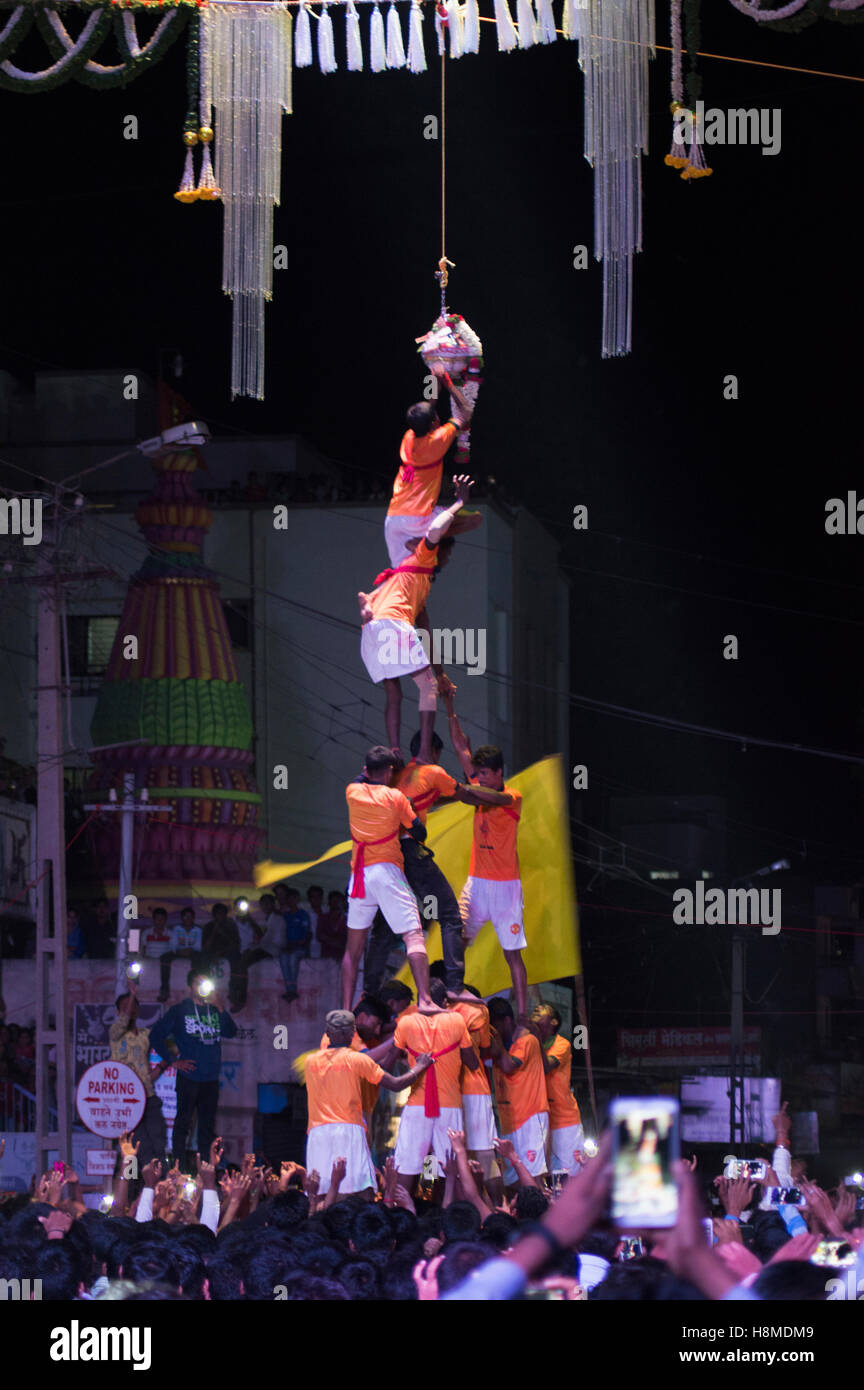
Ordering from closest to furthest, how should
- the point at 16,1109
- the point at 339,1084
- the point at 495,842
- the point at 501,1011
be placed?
the point at 339,1084 < the point at 501,1011 < the point at 495,842 < the point at 16,1109

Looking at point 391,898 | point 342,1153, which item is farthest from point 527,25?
point 342,1153

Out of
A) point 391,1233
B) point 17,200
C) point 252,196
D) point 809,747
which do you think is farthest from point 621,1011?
point 391,1233

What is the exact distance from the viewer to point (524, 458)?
17.7 m

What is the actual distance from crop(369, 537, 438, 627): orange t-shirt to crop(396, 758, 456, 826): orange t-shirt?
0.77 m

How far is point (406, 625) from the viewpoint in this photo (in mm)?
10883

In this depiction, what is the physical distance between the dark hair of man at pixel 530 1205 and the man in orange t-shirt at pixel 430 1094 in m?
2.30

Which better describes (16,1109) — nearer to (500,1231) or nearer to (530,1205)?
(530,1205)

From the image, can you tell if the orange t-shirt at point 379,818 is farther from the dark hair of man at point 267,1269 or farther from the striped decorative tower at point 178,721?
the striped decorative tower at point 178,721

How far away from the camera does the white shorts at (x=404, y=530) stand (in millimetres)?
10992

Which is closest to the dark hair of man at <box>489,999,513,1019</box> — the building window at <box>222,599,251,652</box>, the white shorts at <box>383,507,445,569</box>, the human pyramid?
the human pyramid

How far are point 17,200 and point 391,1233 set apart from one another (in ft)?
34.1

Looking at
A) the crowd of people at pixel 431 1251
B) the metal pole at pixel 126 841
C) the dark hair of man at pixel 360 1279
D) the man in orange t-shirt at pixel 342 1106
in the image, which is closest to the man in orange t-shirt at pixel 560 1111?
the man in orange t-shirt at pixel 342 1106

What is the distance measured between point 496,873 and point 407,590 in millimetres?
1691
